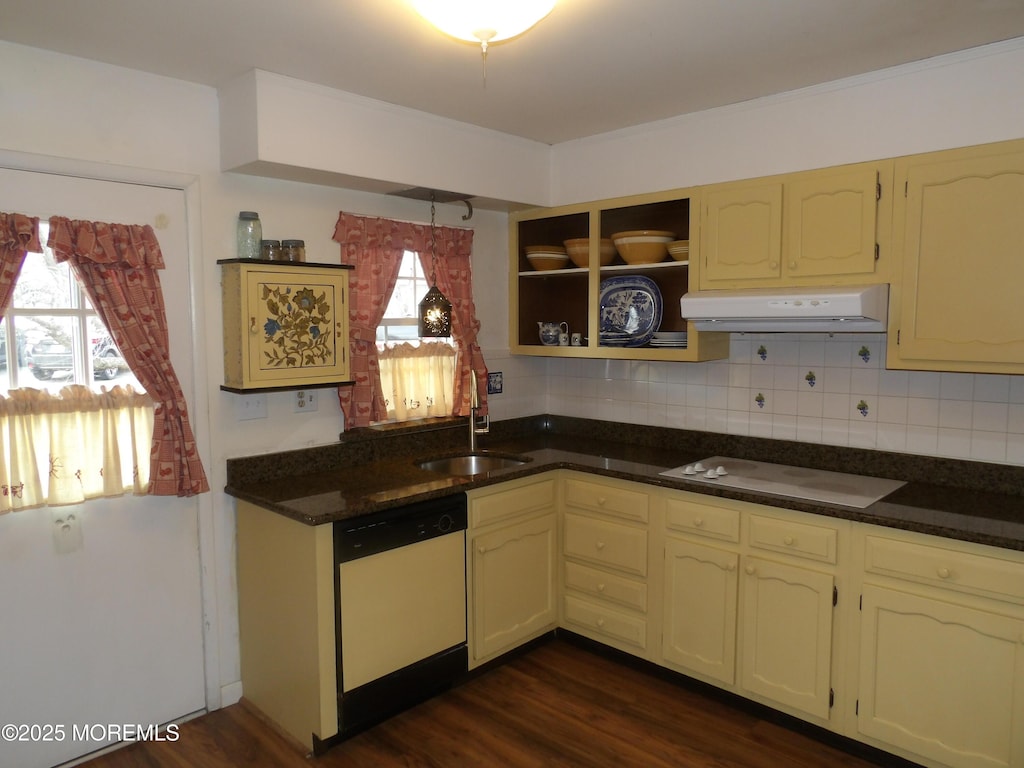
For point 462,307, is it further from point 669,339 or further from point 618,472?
point 618,472

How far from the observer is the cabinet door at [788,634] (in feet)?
8.07

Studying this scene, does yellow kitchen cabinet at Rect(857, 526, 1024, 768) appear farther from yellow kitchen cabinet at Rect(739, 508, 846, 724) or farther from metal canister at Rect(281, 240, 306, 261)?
metal canister at Rect(281, 240, 306, 261)

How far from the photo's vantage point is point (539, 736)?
2557mm

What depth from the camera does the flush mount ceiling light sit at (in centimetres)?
157

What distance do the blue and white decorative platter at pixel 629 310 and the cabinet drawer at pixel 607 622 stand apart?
47.8 inches

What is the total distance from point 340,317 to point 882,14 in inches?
82.8

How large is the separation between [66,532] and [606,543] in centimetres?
206

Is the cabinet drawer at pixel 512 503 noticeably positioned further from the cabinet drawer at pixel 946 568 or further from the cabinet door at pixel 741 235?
the cabinet drawer at pixel 946 568

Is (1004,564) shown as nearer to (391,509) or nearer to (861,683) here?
(861,683)

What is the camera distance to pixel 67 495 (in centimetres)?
232

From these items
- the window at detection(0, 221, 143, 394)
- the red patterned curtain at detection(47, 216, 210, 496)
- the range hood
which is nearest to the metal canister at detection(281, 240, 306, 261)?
the red patterned curtain at detection(47, 216, 210, 496)

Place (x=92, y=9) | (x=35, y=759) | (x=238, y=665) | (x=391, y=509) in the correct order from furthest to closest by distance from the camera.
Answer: (x=238, y=665)
(x=391, y=509)
(x=35, y=759)
(x=92, y=9)

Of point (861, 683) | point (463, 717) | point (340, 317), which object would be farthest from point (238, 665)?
point (861, 683)

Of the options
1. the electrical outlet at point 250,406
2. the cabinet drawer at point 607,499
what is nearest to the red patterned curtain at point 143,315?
the electrical outlet at point 250,406
